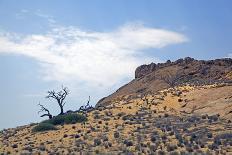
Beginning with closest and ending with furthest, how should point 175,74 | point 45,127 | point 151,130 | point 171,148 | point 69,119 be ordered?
point 171,148
point 151,130
point 45,127
point 69,119
point 175,74

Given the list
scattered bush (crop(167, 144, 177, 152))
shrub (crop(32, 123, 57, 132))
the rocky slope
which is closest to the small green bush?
the rocky slope

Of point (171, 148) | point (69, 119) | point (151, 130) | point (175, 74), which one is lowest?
point (171, 148)

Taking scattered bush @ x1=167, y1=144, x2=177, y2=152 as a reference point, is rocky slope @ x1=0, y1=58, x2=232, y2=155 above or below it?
above

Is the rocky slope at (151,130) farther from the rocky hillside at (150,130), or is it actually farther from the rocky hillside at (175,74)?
the rocky hillside at (175,74)

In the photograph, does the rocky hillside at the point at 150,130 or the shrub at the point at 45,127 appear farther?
the shrub at the point at 45,127

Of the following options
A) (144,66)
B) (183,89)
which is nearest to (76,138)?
(183,89)

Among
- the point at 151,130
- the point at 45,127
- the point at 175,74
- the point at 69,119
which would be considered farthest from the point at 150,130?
the point at 175,74

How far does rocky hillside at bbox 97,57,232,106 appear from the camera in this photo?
79312 mm

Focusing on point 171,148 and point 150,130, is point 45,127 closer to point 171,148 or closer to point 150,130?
point 150,130

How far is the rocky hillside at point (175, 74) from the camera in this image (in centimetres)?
7931

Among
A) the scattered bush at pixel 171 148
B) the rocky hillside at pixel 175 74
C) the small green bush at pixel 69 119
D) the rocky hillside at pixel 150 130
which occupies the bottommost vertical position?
the scattered bush at pixel 171 148

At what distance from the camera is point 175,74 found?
86562 mm

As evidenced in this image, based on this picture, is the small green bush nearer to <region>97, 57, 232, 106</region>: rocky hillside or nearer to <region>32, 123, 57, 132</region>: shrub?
<region>32, 123, 57, 132</region>: shrub

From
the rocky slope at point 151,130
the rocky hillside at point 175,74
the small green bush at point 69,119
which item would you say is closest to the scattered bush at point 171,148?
the rocky slope at point 151,130
